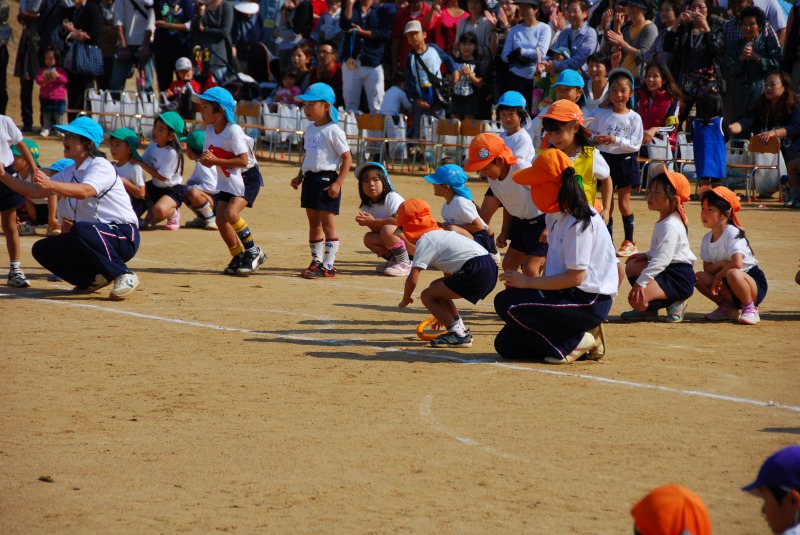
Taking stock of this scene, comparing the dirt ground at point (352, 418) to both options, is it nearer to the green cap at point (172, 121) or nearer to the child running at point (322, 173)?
the child running at point (322, 173)

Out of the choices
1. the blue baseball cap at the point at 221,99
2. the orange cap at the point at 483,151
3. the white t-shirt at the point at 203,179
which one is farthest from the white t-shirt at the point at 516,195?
the white t-shirt at the point at 203,179

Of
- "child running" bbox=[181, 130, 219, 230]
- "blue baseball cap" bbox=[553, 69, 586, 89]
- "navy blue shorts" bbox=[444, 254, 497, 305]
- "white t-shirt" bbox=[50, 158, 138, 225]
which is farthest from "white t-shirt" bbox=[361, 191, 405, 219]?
"navy blue shorts" bbox=[444, 254, 497, 305]

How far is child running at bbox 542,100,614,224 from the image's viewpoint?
841 cm

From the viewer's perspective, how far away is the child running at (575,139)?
8414 mm

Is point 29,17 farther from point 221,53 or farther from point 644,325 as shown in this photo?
point 644,325

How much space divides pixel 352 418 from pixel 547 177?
7.23 feet

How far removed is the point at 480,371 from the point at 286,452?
212cm

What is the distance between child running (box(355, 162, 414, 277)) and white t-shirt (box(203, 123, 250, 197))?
4.09ft

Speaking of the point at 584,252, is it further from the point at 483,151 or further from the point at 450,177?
the point at 450,177

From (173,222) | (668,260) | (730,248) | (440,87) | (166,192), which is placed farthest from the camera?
(440,87)

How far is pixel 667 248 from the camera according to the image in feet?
30.1

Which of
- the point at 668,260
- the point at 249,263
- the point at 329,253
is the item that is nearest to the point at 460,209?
the point at 329,253

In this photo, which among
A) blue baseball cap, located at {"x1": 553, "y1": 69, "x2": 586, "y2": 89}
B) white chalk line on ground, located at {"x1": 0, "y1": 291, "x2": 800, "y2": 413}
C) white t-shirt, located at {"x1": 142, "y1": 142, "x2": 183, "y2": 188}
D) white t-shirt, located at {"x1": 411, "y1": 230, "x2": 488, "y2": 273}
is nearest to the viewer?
white chalk line on ground, located at {"x1": 0, "y1": 291, "x2": 800, "y2": 413}

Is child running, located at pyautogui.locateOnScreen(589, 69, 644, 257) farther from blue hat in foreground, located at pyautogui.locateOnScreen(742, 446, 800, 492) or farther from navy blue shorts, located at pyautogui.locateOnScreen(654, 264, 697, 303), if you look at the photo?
blue hat in foreground, located at pyautogui.locateOnScreen(742, 446, 800, 492)
